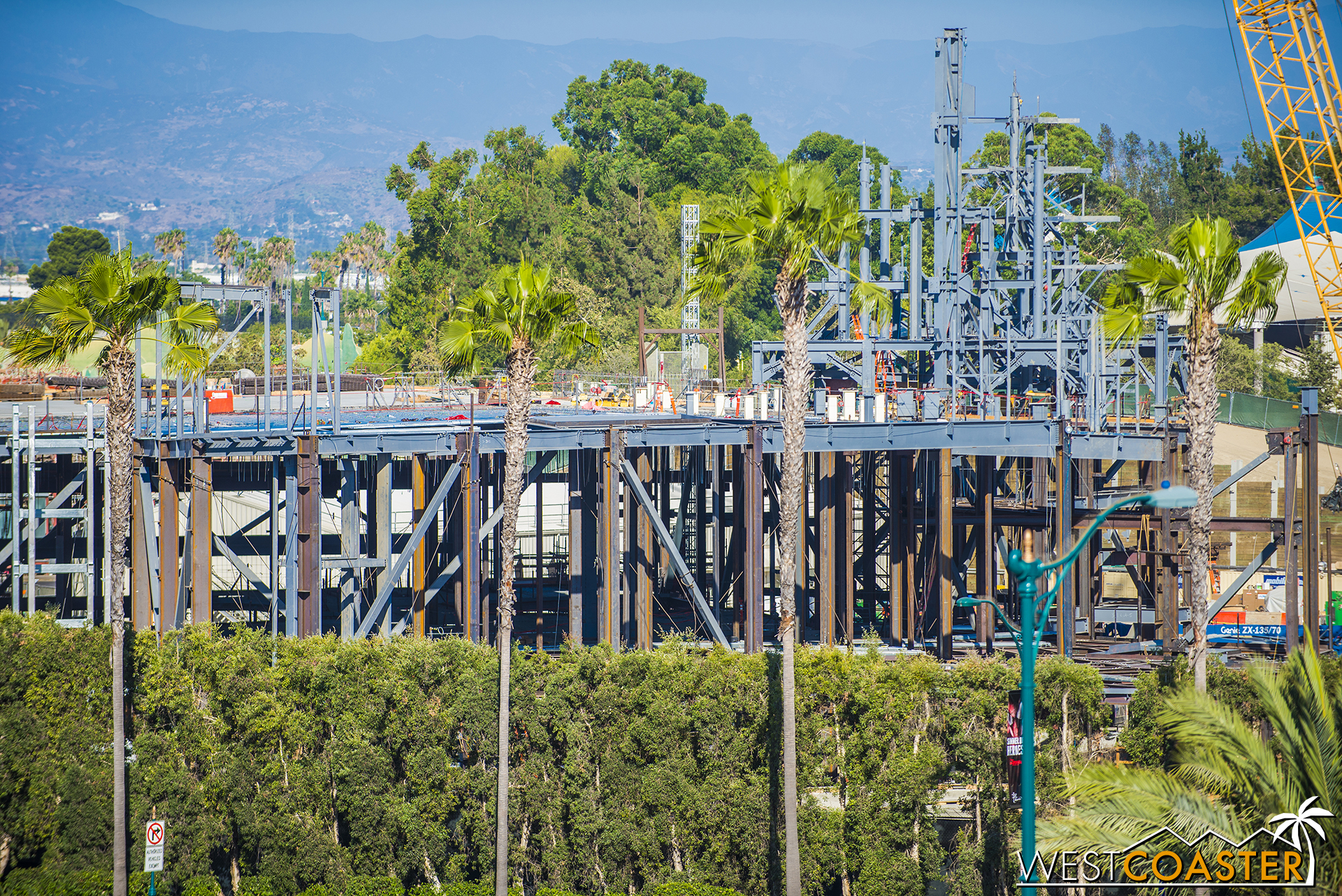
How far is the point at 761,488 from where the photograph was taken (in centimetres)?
2908

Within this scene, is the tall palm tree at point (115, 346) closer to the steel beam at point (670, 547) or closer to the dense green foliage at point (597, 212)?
the steel beam at point (670, 547)

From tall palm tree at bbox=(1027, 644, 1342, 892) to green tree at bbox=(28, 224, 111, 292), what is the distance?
354 feet

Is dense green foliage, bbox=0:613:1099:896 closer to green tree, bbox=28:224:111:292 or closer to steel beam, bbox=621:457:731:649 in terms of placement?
steel beam, bbox=621:457:731:649

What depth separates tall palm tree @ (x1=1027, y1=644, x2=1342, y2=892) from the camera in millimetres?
→ 15203

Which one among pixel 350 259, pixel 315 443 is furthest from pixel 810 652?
pixel 350 259

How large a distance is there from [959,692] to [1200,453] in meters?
5.00

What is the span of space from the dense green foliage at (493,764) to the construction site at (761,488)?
261 centimetres

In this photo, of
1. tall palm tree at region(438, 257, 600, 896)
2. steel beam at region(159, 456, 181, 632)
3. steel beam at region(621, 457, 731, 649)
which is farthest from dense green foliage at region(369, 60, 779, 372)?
tall palm tree at region(438, 257, 600, 896)

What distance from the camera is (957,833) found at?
813 inches

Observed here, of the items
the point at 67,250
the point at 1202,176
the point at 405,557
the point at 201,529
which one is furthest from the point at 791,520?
the point at 67,250

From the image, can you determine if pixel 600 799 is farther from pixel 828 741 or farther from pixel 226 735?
pixel 226 735

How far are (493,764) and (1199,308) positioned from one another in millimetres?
12871

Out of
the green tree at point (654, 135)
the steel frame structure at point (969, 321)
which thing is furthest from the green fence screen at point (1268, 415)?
the green tree at point (654, 135)

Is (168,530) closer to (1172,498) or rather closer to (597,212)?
(1172,498)
